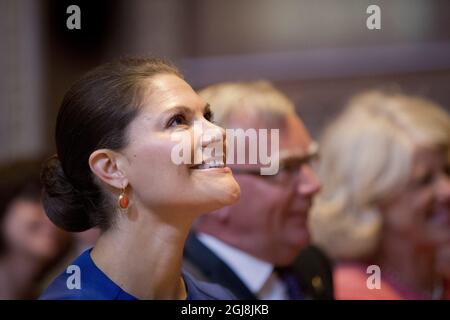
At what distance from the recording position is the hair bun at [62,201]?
1396mm

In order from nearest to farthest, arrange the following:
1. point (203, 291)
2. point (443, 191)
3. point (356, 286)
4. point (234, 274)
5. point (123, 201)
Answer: point (123, 201), point (203, 291), point (234, 274), point (356, 286), point (443, 191)

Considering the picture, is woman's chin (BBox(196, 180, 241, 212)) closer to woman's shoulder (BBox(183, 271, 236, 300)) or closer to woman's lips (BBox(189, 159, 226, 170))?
woman's lips (BBox(189, 159, 226, 170))

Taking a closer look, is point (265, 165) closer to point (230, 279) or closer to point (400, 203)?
point (230, 279)

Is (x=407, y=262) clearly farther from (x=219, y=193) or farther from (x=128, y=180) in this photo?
(x=128, y=180)

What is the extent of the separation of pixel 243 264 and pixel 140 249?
0.46 metres

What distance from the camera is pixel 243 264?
1803 millimetres

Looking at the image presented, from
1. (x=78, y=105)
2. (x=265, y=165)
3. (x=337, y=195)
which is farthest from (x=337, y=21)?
(x=78, y=105)

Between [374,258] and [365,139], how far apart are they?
0.32m

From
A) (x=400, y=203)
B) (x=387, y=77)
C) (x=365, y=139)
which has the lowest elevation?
(x=400, y=203)

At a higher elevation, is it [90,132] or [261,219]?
[90,132]

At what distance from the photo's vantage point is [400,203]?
2.12 meters

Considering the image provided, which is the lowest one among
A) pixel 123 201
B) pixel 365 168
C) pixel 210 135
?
pixel 365 168

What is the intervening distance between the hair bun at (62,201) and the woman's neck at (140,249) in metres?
0.05

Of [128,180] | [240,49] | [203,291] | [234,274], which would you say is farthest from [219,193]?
[240,49]
